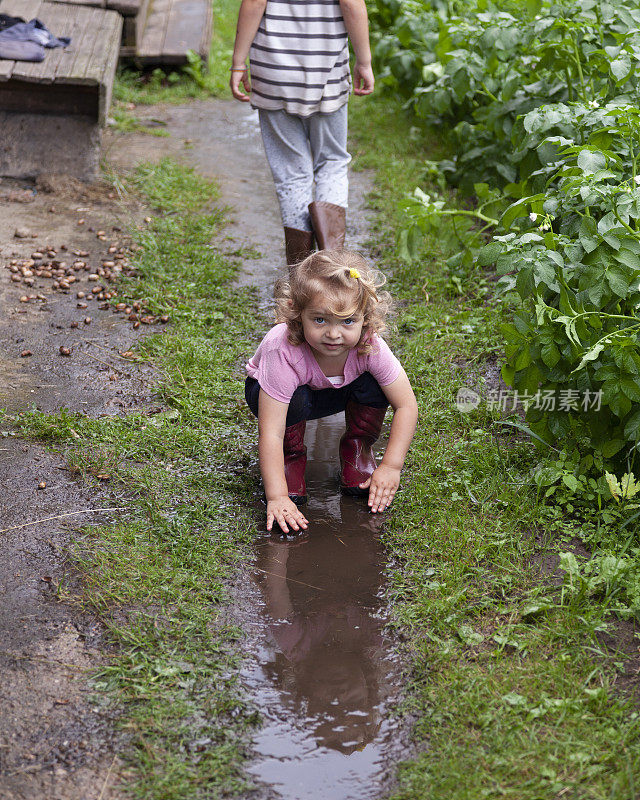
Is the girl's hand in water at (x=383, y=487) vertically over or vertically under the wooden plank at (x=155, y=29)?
under

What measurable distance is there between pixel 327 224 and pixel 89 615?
6.93 feet

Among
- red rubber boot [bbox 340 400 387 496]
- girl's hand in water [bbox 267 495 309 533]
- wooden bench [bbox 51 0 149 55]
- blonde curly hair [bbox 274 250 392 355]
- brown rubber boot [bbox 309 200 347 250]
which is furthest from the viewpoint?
wooden bench [bbox 51 0 149 55]

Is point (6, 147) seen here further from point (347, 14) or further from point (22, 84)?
point (347, 14)

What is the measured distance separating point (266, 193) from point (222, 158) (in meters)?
0.67

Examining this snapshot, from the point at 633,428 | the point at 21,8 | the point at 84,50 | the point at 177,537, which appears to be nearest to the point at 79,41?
the point at 84,50

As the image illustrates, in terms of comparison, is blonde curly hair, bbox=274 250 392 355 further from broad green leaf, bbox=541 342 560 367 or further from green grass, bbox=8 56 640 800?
green grass, bbox=8 56 640 800

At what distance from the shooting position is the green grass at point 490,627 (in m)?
2.05

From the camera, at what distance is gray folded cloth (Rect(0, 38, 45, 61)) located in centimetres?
529

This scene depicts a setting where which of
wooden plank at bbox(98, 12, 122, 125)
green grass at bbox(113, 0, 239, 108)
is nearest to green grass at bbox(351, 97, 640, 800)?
wooden plank at bbox(98, 12, 122, 125)

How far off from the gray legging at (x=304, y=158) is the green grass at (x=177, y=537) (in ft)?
1.73

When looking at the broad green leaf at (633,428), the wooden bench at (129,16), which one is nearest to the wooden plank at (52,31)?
the wooden bench at (129,16)

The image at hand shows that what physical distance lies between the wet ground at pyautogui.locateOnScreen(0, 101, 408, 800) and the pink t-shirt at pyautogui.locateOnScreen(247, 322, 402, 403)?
0.42m

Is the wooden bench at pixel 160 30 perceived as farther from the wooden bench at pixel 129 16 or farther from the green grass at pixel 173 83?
the green grass at pixel 173 83

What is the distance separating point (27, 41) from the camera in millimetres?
5430
